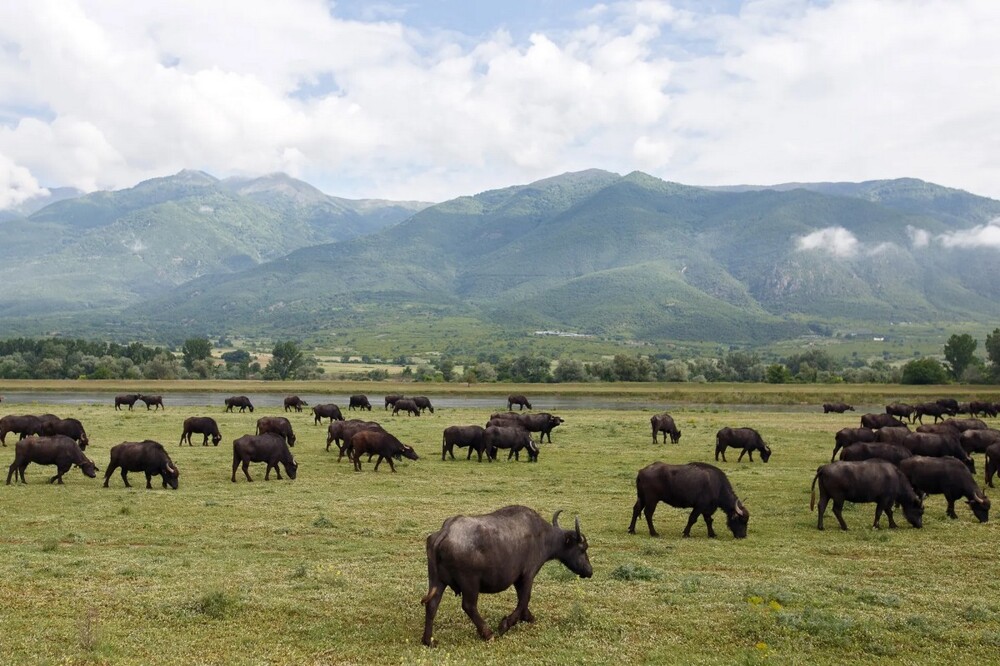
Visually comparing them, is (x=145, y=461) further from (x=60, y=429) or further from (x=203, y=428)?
(x=203, y=428)

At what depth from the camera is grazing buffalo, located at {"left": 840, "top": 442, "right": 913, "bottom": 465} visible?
25422mm

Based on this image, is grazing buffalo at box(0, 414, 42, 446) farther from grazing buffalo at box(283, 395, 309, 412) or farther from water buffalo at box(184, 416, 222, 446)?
grazing buffalo at box(283, 395, 309, 412)

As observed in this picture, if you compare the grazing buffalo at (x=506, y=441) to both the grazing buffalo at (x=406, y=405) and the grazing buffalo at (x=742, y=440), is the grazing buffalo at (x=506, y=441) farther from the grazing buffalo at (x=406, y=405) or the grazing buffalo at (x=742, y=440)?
the grazing buffalo at (x=406, y=405)

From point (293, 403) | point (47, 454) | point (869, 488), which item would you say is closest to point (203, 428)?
point (47, 454)

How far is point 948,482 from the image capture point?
2145 cm

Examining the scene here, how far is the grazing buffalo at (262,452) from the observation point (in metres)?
26.9

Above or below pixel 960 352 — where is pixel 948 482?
below

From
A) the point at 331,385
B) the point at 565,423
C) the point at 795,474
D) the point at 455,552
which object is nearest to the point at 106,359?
the point at 331,385

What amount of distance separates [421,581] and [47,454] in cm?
1873

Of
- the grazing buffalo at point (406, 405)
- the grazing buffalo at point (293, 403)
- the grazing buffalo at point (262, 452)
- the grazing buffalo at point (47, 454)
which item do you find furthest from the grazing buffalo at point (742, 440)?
the grazing buffalo at point (293, 403)

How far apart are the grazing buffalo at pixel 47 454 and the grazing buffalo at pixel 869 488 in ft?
81.2

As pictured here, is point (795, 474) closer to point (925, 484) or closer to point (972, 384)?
point (925, 484)

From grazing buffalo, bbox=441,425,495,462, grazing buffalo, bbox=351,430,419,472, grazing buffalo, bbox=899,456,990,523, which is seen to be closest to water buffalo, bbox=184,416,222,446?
grazing buffalo, bbox=351,430,419,472

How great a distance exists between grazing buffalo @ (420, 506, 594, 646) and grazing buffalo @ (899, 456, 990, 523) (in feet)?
50.6
